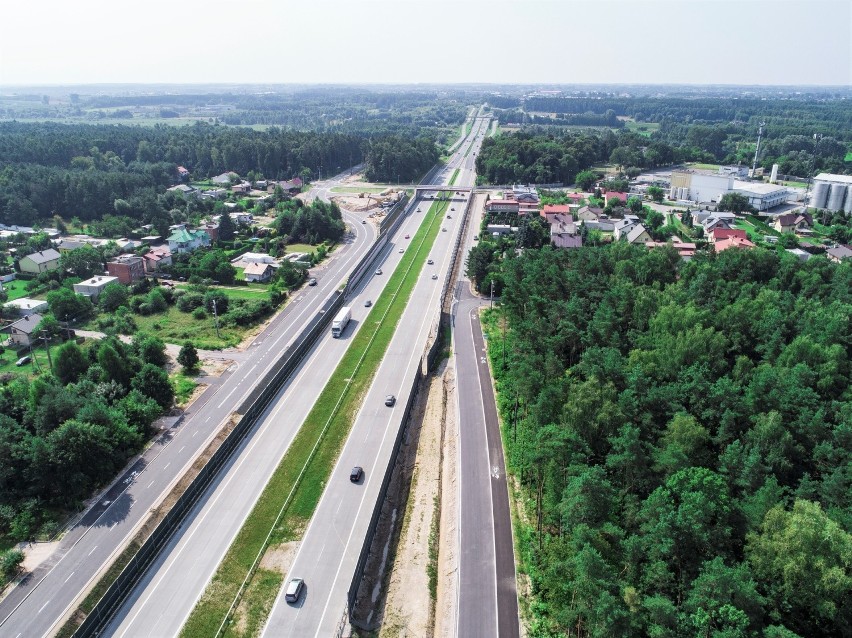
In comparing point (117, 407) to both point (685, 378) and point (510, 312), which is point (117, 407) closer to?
point (510, 312)

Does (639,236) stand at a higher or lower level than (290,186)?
lower

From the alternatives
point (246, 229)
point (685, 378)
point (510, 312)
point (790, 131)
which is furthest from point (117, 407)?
point (790, 131)

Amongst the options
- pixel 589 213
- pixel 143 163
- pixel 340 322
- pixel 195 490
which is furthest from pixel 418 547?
pixel 143 163

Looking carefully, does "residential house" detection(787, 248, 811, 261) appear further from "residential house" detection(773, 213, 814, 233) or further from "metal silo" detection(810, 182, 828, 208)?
"metal silo" detection(810, 182, 828, 208)

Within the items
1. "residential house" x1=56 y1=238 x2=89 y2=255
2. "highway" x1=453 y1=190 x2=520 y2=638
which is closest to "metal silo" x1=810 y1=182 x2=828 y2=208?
"highway" x1=453 y1=190 x2=520 y2=638

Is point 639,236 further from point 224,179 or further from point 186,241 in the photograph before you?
point 224,179
